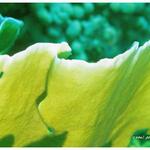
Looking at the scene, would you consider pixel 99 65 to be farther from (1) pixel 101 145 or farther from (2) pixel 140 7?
(2) pixel 140 7

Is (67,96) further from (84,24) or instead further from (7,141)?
(84,24)

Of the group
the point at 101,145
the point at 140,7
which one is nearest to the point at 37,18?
the point at 140,7

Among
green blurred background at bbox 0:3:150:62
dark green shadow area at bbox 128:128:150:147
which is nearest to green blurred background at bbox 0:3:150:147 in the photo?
green blurred background at bbox 0:3:150:62

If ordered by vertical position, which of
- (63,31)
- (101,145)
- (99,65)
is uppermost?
(99,65)

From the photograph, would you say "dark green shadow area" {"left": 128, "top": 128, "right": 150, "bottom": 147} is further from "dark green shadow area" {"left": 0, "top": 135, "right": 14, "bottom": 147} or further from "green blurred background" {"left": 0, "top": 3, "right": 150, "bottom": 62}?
"green blurred background" {"left": 0, "top": 3, "right": 150, "bottom": 62}

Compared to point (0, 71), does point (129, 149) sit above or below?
below
